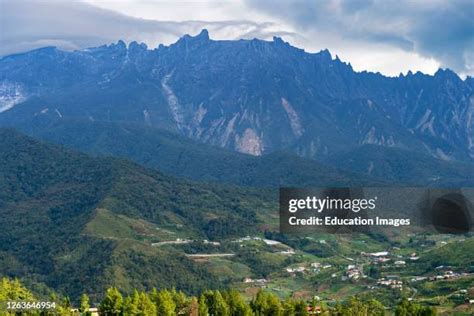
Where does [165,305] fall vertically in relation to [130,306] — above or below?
below

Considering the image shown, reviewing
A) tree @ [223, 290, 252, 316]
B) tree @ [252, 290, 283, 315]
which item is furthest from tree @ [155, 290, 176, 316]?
tree @ [252, 290, 283, 315]

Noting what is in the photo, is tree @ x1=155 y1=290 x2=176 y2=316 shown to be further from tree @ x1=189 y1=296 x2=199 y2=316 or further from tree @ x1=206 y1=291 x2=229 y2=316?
tree @ x1=206 y1=291 x2=229 y2=316

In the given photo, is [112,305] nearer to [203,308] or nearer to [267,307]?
[203,308]

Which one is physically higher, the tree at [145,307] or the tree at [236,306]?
the tree at [145,307]

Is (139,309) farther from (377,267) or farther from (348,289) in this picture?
(377,267)

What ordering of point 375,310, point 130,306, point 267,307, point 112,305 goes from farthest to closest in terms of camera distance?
point 375,310 → point 267,307 → point 112,305 → point 130,306

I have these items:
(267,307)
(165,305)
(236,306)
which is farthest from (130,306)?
(267,307)

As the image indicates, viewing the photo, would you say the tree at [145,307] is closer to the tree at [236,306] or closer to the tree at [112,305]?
the tree at [112,305]

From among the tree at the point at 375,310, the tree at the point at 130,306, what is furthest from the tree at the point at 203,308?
the tree at the point at 375,310

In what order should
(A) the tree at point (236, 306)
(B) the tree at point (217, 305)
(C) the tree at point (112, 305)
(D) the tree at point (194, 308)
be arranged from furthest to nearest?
(B) the tree at point (217, 305), (A) the tree at point (236, 306), (D) the tree at point (194, 308), (C) the tree at point (112, 305)

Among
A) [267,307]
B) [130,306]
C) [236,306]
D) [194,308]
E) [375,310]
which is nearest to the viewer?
[130,306]

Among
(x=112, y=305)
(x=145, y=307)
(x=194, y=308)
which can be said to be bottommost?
(x=194, y=308)

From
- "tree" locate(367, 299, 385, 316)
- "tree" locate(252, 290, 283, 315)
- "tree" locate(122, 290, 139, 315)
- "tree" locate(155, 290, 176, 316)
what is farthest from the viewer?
"tree" locate(367, 299, 385, 316)
